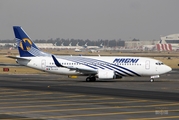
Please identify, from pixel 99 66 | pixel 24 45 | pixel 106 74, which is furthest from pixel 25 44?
pixel 106 74

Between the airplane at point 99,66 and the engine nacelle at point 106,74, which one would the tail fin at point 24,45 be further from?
the engine nacelle at point 106,74

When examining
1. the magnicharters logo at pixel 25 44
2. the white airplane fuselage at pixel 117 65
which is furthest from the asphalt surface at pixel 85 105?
the magnicharters logo at pixel 25 44

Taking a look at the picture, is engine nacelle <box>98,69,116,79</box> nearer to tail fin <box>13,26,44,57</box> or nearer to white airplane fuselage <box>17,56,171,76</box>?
white airplane fuselage <box>17,56,171,76</box>

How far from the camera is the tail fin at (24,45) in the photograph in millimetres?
69375

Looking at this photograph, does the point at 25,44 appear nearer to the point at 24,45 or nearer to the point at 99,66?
the point at 24,45

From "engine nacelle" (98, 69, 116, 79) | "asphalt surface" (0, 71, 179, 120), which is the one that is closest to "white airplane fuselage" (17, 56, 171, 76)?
"engine nacelle" (98, 69, 116, 79)

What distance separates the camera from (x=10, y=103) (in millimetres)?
37844

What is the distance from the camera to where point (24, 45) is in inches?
2746

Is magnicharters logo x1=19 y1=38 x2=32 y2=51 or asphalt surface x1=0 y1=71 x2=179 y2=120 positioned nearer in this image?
asphalt surface x1=0 y1=71 x2=179 y2=120

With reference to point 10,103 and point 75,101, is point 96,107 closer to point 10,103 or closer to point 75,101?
point 75,101

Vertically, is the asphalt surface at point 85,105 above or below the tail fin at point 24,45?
below

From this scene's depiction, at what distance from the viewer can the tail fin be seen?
69.4m

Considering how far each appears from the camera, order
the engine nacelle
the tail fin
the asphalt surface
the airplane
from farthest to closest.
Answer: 1. the tail fin
2. the airplane
3. the engine nacelle
4. the asphalt surface

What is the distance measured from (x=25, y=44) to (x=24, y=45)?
276mm
